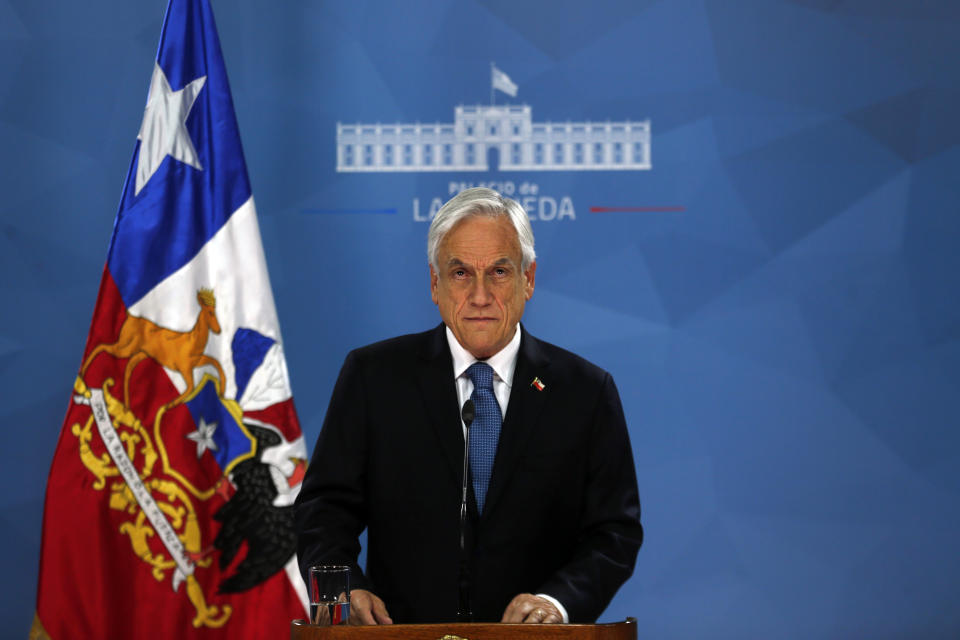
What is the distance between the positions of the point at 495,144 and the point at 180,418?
4.93 feet

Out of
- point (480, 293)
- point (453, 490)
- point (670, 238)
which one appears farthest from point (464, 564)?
point (670, 238)

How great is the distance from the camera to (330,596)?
58.7 inches

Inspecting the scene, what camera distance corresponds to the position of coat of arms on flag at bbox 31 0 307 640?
3111 millimetres

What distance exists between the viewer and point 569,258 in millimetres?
3609

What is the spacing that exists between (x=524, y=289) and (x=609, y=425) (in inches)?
12.7

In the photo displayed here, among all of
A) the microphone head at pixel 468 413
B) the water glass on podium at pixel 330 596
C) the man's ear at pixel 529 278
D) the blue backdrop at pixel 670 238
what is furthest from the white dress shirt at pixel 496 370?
the blue backdrop at pixel 670 238

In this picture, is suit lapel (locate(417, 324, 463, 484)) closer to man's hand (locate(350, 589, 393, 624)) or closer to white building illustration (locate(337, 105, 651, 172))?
man's hand (locate(350, 589, 393, 624))

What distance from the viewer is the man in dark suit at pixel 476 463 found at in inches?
73.1

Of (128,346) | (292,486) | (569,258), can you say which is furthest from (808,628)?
(128,346)

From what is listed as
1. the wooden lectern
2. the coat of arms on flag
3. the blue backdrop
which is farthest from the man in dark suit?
the blue backdrop

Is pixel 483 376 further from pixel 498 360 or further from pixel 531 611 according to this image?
pixel 531 611

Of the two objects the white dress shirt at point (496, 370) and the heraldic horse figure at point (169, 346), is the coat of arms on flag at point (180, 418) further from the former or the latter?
the white dress shirt at point (496, 370)

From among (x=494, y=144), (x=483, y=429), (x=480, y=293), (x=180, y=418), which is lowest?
(x=483, y=429)

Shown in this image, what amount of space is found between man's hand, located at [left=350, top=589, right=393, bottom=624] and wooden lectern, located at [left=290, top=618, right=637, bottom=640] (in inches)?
8.4
